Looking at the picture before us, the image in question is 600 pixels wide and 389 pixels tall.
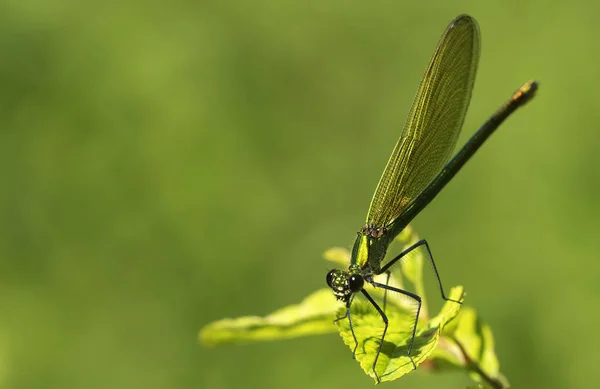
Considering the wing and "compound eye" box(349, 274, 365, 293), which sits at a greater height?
the wing

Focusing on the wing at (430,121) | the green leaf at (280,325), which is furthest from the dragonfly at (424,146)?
the green leaf at (280,325)

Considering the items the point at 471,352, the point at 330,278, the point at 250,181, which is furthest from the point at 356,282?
the point at 250,181

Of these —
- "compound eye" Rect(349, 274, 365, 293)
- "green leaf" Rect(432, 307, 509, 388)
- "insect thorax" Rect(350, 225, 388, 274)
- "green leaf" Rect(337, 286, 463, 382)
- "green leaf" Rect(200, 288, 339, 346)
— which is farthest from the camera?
"insect thorax" Rect(350, 225, 388, 274)

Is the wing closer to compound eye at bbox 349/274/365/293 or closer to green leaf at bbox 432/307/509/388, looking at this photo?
compound eye at bbox 349/274/365/293

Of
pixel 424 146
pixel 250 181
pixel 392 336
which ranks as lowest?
pixel 392 336

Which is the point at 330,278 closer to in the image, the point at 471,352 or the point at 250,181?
the point at 471,352

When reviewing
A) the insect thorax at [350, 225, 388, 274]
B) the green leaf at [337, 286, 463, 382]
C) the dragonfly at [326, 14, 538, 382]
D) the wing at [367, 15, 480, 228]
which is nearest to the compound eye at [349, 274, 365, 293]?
the dragonfly at [326, 14, 538, 382]

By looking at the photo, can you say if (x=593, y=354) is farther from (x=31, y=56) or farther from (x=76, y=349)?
(x=31, y=56)
